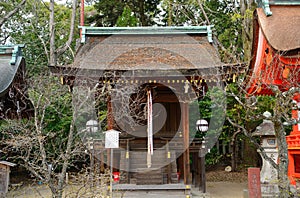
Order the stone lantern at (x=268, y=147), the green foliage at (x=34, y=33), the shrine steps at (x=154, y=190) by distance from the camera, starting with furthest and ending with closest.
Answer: the green foliage at (x=34, y=33) → the stone lantern at (x=268, y=147) → the shrine steps at (x=154, y=190)

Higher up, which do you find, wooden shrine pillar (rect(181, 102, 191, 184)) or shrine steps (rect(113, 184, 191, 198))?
wooden shrine pillar (rect(181, 102, 191, 184))

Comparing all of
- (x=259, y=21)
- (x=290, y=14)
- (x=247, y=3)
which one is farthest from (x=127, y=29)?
(x=247, y=3)

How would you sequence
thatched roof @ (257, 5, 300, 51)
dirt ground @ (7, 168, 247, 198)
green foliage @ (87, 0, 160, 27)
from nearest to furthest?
1. thatched roof @ (257, 5, 300, 51)
2. dirt ground @ (7, 168, 247, 198)
3. green foliage @ (87, 0, 160, 27)

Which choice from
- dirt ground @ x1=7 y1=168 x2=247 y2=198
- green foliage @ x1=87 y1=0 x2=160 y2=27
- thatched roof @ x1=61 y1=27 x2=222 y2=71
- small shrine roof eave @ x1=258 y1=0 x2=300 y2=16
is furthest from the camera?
green foliage @ x1=87 y1=0 x2=160 y2=27

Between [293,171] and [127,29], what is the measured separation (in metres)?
6.77

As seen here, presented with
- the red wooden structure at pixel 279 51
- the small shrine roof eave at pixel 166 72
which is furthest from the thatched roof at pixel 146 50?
the red wooden structure at pixel 279 51

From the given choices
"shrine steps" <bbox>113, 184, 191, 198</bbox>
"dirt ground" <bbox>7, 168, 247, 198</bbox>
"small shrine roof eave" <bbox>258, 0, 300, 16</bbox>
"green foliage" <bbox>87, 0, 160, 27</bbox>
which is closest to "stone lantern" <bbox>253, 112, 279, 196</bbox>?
"dirt ground" <bbox>7, 168, 247, 198</bbox>

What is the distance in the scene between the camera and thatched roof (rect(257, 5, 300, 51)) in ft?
24.4

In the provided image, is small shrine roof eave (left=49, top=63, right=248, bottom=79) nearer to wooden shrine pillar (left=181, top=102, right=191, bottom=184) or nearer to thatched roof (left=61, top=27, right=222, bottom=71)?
thatched roof (left=61, top=27, right=222, bottom=71)

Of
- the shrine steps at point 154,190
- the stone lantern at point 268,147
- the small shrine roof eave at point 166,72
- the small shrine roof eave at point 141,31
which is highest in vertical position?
the small shrine roof eave at point 141,31

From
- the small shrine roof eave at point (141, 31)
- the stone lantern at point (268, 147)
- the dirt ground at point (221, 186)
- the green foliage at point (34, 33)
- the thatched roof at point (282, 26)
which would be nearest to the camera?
the thatched roof at point (282, 26)

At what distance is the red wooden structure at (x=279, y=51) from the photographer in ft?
23.7

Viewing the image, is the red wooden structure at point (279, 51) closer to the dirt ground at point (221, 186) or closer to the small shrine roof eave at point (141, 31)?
the small shrine roof eave at point (141, 31)

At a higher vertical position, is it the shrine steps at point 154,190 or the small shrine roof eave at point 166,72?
the small shrine roof eave at point 166,72
